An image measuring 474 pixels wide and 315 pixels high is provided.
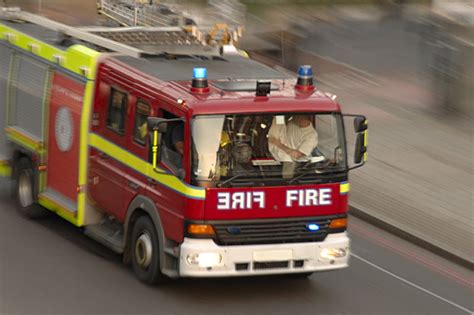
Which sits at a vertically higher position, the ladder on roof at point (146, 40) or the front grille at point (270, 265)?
the ladder on roof at point (146, 40)

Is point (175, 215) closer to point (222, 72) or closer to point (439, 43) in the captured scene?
point (222, 72)

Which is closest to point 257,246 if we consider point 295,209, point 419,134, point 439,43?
point 295,209

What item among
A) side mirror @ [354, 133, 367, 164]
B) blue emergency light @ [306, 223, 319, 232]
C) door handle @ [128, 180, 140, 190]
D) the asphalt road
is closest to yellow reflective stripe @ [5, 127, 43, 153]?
the asphalt road

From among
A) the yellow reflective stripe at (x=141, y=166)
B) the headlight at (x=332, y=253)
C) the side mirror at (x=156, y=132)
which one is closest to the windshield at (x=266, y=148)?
the yellow reflective stripe at (x=141, y=166)

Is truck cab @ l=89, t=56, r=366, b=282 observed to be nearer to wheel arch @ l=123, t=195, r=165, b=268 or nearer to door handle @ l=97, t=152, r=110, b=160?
wheel arch @ l=123, t=195, r=165, b=268

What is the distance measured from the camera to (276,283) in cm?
1525

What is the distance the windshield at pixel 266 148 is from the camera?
547 inches

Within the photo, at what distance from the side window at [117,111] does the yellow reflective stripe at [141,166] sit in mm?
225

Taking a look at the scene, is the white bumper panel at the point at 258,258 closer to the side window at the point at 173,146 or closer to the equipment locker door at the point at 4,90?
the side window at the point at 173,146

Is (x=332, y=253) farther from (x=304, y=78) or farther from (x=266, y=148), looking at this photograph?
(x=304, y=78)

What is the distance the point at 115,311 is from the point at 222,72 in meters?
3.31

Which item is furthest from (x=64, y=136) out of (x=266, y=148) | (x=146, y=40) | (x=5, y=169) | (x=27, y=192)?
(x=266, y=148)

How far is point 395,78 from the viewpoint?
3075cm

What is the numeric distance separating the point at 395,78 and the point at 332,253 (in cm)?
1684
